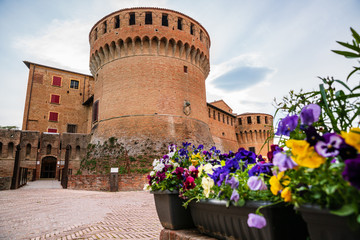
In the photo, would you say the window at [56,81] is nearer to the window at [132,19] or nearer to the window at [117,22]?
the window at [117,22]

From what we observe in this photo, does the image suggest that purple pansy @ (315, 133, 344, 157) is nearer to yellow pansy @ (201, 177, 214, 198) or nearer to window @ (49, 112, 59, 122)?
yellow pansy @ (201, 177, 214, 198)

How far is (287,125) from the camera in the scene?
1334 mm

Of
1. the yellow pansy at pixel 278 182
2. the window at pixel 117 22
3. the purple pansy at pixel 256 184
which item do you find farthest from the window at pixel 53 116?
the yellow pansy at pixel 278 182

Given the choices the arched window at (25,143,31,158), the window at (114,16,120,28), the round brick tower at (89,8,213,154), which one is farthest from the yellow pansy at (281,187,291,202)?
the arched window at (25,143,31,158)

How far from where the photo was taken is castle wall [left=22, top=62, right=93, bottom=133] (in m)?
26.4

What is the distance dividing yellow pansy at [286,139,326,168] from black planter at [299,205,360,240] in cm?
20

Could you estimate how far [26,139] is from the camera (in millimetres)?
21516

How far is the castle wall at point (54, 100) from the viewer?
26438 millimetres

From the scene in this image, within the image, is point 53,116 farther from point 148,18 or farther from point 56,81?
point 148,18

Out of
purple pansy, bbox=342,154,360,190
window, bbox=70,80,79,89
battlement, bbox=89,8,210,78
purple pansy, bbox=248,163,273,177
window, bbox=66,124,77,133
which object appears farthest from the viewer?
window, bbox=70,80,79,89

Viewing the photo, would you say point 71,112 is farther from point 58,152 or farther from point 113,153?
point 113,153

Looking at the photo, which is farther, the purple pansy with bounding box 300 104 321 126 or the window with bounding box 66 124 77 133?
the window with bounding box 66 124 77 133

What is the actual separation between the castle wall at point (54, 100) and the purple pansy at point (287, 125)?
2765cm

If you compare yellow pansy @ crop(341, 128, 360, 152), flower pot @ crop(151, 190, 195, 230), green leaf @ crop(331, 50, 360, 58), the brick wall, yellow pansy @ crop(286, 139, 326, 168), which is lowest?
the brick wall
